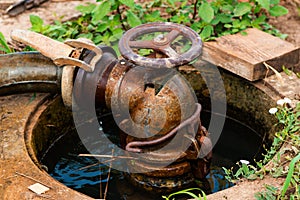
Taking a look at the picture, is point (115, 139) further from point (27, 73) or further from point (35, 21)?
point (35, 21)

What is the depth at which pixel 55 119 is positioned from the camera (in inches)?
138

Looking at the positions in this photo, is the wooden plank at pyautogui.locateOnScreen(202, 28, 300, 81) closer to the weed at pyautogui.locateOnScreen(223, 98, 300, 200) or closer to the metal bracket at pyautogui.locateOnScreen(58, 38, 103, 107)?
the weed at pyautogui.locateOnScreen(223, 98, 300, 200)

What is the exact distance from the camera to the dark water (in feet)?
10.5

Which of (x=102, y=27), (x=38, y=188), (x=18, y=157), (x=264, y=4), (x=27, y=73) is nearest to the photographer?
(x=38, y=188)

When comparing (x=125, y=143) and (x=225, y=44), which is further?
(x=225, y=44)

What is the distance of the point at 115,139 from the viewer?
3672 millimetres

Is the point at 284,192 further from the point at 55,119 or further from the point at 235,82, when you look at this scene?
the point at 55,119

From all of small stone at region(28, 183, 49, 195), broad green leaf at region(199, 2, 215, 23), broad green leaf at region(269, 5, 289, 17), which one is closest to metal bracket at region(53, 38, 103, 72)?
small stone at region(28, 183, 49, 195)

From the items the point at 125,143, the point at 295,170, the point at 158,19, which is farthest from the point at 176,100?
the point at 158,19

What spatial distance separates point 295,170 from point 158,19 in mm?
1653

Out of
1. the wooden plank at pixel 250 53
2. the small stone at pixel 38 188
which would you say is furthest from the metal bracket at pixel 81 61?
the wooden plank at pixel 250 53

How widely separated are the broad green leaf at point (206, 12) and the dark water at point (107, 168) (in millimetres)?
693

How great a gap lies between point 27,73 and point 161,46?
0.90 meters

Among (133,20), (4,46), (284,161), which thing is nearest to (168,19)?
(133,20)
